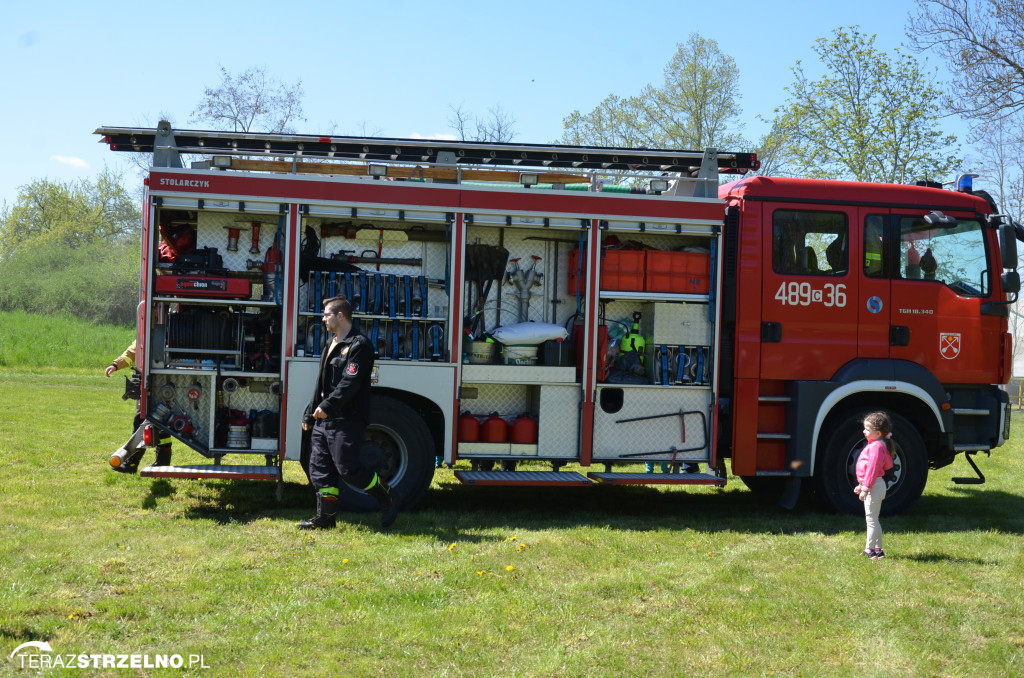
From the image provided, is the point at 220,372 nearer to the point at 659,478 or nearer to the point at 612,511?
the point at 612,511

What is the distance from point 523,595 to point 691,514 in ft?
12.2

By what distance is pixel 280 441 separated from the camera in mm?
8164

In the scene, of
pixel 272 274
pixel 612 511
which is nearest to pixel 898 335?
pixel 612 511

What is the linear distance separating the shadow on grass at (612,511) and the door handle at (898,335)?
1641 mm

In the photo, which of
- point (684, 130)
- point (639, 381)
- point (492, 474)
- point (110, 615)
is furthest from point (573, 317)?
point (684, 130)

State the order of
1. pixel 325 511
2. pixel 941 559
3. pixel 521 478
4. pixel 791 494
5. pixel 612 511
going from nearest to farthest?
pixel 941 559 < pixel 325 511 < pixel 521 478 < pixel 791 494 < pixel 612 511

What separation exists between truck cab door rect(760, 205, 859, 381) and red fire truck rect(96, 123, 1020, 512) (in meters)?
0.02

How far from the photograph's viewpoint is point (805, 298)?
28.3 feet

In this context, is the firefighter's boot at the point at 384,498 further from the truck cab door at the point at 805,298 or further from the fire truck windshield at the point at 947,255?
the fire truck windshield at the point at 947,255

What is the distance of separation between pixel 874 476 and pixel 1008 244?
2.80 m

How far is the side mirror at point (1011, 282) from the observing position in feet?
27.9

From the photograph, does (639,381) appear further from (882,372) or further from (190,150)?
(190,150)

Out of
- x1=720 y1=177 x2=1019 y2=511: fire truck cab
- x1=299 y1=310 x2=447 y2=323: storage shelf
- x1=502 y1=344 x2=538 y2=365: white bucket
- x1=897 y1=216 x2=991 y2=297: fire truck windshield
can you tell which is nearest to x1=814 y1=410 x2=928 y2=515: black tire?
x1=720 y1=177 x2=1019 y2=511: fire truck cab

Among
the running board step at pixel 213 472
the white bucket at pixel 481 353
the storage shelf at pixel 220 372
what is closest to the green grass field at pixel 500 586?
the running board step at pixel 213 472
